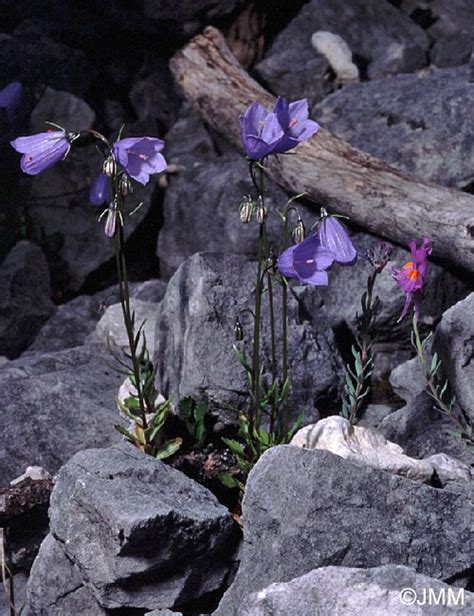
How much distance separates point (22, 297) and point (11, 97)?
1213mm

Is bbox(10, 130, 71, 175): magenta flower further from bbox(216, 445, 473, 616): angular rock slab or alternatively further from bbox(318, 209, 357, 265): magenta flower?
bbox(216, 445, 473, 616): angular rock slab

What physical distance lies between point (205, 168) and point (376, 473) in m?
3.16

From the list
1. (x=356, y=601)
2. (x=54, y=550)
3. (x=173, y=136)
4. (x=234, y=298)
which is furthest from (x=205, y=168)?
(x=356, y=601)

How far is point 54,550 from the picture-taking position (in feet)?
11.1

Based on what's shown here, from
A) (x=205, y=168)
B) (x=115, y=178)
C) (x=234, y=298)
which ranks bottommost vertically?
(x=205, y=168)

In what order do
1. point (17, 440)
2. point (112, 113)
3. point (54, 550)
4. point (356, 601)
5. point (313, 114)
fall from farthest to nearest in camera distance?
point (112, 113) → point (313, 114) → point (17, 440) → point (54, 550) → point (356, 601)

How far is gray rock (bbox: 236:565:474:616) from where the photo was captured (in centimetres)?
271

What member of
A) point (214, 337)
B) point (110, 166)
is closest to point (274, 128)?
point (110, 166)

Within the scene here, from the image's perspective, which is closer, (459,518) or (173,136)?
(459,518)

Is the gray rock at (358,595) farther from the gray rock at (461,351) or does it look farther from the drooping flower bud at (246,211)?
the gray rock at (461,351)

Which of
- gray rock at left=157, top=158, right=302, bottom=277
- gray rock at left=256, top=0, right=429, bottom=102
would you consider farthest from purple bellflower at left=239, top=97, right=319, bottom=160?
gray rock at left=256, top=0, right=429, bottom=102

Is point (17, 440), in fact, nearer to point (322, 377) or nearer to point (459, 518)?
point (322, 377)

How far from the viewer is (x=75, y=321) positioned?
545 centimetres

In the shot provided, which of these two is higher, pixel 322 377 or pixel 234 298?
pixel 234 298
